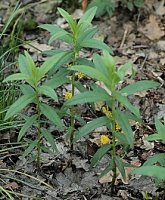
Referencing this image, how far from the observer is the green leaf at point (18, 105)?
8.50 feet

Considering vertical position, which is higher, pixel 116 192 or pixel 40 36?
pixel 40 36

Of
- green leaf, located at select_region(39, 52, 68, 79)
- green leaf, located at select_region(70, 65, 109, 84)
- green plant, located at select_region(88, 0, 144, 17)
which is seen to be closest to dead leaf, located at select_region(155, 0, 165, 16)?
green plant, located at select_region(88, 0, 144, 17)

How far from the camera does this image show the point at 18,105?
260 cm

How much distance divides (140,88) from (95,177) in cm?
76

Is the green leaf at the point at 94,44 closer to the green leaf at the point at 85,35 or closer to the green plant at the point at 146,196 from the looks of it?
the green leaf at the point at 85,35

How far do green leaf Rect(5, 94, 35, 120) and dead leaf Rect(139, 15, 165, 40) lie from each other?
2030 mm

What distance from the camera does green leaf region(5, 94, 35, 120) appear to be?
259cm

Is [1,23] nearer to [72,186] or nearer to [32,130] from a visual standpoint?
[32,130]

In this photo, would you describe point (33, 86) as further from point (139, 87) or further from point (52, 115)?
point (139, 87)

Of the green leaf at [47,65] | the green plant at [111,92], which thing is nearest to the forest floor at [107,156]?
the green plant at [111,92]

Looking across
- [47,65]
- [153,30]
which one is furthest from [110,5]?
[47,65]

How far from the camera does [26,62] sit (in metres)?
2.75

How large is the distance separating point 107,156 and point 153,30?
1.62 metres

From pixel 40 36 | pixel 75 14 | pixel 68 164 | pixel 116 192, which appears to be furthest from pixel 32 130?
pixel 75 14
